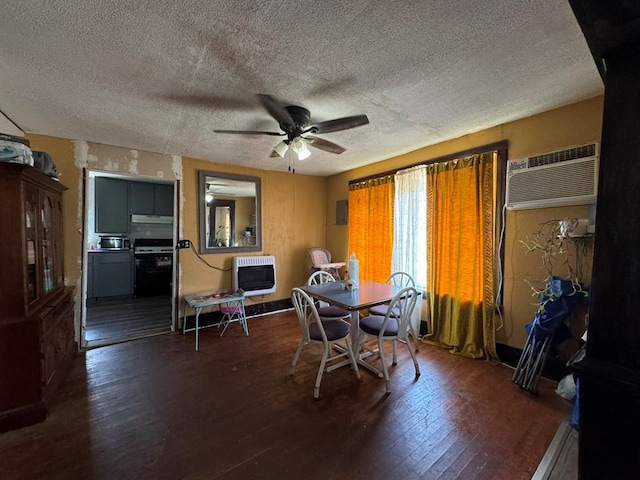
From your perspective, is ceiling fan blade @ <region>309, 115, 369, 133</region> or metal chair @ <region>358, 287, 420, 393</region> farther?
metal chair @ <region>358, 287, 420, 393</region>

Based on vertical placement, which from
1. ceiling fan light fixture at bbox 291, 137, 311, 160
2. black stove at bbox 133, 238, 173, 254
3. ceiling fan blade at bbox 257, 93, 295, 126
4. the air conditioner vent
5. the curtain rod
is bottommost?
black stove at bbox 133, 238, 173, 254

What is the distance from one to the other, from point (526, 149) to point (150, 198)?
19.2ft

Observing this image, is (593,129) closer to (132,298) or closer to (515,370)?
(515,370)

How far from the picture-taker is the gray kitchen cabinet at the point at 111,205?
190 inches

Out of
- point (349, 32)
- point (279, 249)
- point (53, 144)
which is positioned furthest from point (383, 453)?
point (53, 144)

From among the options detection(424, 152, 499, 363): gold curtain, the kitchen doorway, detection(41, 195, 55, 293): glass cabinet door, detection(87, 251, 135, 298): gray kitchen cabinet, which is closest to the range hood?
the kitchen doorway

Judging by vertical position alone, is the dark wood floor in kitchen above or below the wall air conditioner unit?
below

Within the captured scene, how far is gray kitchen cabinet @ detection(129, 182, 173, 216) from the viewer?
506cm

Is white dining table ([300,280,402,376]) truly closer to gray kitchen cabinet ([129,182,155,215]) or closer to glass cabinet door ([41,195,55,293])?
glass cabinet door ([41,195,55,293])

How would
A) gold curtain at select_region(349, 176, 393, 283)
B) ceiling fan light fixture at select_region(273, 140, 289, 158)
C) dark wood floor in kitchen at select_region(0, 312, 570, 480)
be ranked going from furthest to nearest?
gold curtain at select_region(349, 176, 393, 283) < ceiling fan light fixture at select_region(273, 140, 289, 158) < dark wood floor in kitchen at select_region(0, 312, 570, 480)

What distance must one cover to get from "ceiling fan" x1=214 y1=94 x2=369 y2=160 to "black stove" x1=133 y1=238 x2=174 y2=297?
4.10 meters

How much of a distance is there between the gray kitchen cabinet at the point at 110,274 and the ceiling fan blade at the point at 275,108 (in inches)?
186

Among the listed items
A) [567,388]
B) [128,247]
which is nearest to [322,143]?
[567,388]

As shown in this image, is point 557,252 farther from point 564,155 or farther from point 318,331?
point 318,331
